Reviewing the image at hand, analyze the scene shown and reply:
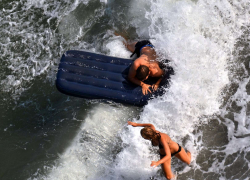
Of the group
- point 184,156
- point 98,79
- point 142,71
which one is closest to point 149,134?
point 184,156

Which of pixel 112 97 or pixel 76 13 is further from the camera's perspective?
pixel 76 13

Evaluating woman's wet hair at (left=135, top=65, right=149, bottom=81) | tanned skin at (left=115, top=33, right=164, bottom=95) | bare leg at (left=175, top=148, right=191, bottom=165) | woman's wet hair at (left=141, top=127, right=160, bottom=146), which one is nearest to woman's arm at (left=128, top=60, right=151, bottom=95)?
tanned skin at (left=115, top=33, right=164, bottom=95)

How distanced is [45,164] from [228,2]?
4775 millimetres

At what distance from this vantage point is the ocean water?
3.75 meters

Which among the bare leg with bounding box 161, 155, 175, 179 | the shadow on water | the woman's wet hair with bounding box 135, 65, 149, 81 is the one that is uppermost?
the woman's wet hair with bounding box 135, 65, 149, 81

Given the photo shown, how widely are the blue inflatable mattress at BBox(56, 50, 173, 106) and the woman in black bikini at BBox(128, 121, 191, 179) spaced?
71 cm

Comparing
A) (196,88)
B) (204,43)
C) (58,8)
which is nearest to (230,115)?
(196,88)

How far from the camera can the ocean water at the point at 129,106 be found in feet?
12.3

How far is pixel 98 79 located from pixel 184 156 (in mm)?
1911

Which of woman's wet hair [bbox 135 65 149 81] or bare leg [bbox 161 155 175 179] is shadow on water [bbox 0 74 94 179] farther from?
bare leg [bbox 161 155 175 179]

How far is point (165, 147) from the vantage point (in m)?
3.19

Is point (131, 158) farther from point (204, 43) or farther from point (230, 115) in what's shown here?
point (204, 43)

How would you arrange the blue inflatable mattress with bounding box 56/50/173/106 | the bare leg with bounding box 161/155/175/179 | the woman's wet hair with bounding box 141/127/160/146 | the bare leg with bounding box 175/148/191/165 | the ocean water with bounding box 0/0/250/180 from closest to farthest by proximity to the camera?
the woman's wet hair with bounding box 141/127/160/146, the bare leg with bounding box 161/155/175/179, the bare leg with bounding box 175/148/191/165, the ocean water with bounding box 0/0/250/180, the blue inflatable mattress with bounding box 56/50/173/106

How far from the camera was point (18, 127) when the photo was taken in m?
4.01
